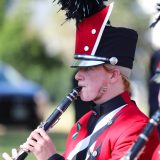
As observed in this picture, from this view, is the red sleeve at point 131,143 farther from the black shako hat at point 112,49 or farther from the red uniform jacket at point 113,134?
the black shako hat at point 112,49

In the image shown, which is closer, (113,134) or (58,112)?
(113,134)

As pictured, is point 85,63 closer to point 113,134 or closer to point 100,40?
point 100,40

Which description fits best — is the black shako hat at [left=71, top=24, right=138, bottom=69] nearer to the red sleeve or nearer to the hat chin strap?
the hat chin strap

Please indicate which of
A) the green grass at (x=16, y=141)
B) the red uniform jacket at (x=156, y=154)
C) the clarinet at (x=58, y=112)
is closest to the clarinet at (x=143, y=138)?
the red uniform jacket at (x=156, y=154)

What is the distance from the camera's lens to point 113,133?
4.79m

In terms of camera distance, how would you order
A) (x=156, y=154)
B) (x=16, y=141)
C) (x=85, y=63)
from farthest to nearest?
1. (x=16, y=141)
2. (x=85, y=63)
3. (x=156, y=154)

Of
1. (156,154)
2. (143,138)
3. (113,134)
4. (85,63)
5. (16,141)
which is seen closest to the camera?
(143,138)

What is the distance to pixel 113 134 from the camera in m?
4.79

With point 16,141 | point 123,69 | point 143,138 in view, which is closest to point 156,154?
point 143,138

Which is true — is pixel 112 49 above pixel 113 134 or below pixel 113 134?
above

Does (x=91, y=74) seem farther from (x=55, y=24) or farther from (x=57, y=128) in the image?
(x=55, y=24)

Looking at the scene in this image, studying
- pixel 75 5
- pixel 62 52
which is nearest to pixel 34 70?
pixel 62 52

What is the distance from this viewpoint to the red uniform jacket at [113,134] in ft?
15.4

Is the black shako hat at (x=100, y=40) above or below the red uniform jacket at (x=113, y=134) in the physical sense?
above
